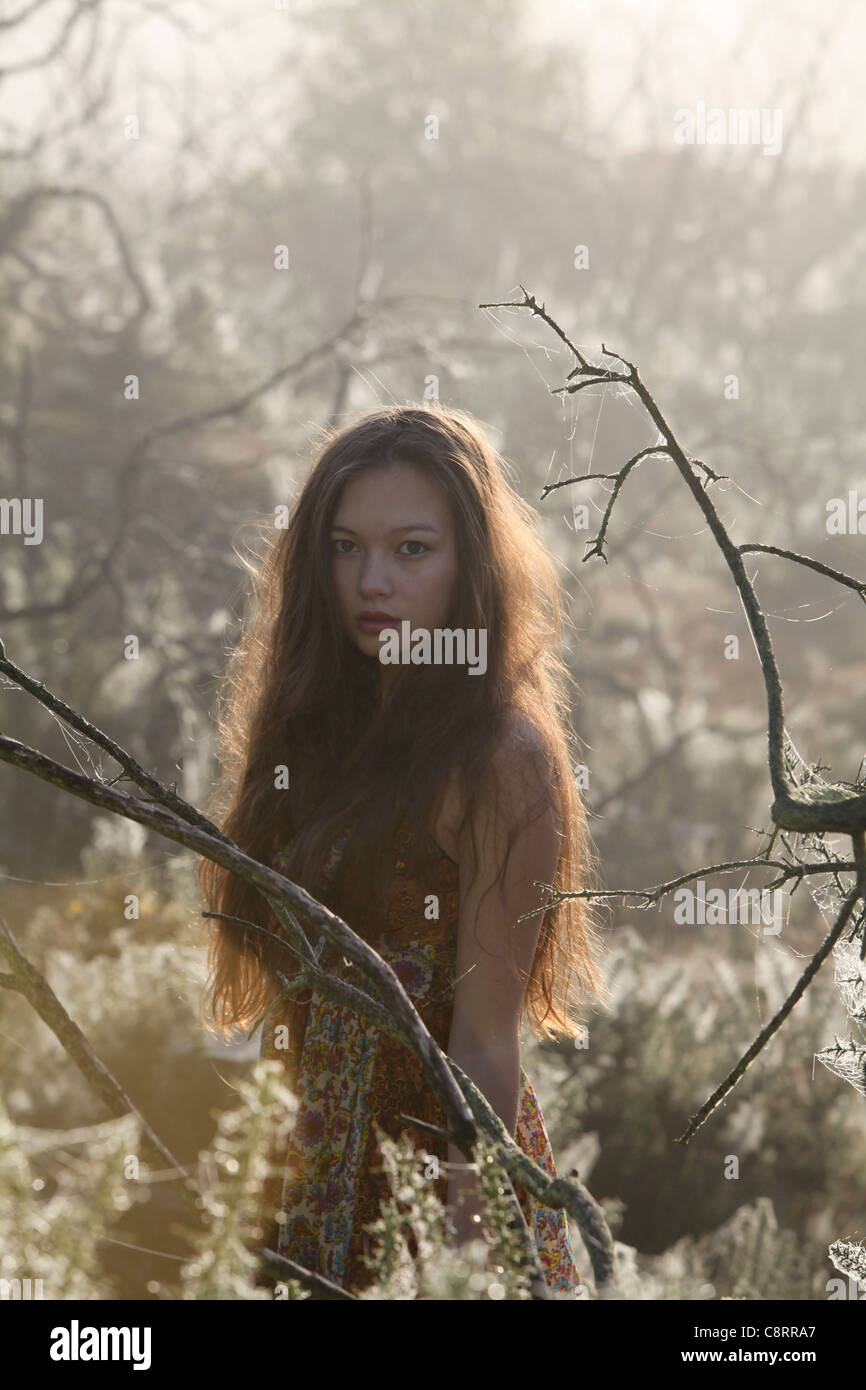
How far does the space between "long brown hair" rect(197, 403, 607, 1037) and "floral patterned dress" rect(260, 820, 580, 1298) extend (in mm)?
52

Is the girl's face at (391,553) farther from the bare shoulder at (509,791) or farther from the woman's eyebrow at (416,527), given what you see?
the bare shoulder at (509,791)

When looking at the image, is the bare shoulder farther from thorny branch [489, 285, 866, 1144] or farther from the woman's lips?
thorny branch [489, 285, 866, 1144]

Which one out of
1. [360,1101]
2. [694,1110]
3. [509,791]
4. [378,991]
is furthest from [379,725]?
[694,1110]

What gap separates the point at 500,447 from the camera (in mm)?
7664

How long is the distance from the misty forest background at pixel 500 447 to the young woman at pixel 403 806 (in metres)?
0.22

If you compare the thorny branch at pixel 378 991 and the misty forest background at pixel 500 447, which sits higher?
the misty forest background at pixel 500 447

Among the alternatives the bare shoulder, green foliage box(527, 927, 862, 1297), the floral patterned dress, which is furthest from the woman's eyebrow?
green foliage box(527, 927, 862, 1297)

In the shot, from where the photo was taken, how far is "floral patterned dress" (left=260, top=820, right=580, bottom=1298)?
1.32m

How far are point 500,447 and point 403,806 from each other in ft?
21.0

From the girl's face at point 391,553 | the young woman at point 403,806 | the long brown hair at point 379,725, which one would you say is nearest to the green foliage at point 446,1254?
the young woman at point 403,806

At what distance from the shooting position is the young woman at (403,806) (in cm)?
140

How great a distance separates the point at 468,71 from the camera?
13.8m

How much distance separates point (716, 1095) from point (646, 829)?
25.6 feet

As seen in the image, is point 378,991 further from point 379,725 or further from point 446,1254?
point 379,725
